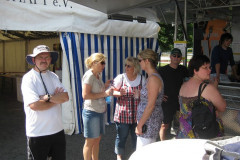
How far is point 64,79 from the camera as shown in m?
5.05

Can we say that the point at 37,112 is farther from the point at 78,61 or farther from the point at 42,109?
the point at 78,61

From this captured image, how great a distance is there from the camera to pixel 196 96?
8.03ft

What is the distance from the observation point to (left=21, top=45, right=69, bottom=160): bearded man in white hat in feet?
8.29

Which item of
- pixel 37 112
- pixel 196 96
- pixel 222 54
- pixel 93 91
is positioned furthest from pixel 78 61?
pixel 196 96

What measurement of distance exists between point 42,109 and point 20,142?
2.77 m

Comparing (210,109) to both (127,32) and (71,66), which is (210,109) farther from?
(127,32)

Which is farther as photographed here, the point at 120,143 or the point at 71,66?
the point at 71,66

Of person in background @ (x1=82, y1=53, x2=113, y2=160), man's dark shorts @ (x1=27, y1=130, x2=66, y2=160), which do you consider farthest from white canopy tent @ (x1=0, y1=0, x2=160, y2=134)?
man's dark shorts @ (x1=27, y1=130, x2=66, y2=160)

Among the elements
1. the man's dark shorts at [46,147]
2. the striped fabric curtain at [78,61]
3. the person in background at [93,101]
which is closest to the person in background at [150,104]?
the person in background at [93,101]

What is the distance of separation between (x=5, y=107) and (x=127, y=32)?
472 centimetres

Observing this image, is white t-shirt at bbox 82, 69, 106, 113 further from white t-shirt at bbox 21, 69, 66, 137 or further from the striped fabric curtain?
the striped fabric curtain

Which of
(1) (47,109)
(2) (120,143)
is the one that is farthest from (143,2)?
(1) (47,109)

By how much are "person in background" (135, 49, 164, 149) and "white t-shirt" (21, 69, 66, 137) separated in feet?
3.06

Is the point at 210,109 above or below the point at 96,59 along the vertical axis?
below
